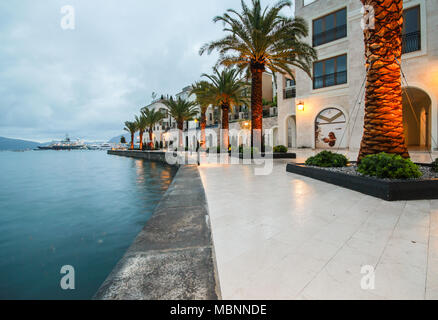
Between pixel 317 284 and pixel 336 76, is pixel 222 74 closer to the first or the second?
pixel 336 76

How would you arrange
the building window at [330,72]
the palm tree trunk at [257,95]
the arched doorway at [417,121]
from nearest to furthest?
the palm tree trunk at [257,95] → the arched doorway at [417,121] → the building window at [330,72]

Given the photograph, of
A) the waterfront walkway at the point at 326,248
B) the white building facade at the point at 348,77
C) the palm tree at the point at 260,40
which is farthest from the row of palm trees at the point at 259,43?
the waterfront walkway at the point at 326,248

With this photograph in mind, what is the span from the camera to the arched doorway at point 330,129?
53.8ft

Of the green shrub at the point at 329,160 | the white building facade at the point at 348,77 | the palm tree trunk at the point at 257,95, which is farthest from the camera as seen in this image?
the palm tree trunk at the point at 257,95

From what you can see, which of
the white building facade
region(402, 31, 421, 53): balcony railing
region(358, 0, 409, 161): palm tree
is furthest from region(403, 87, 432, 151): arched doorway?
region(358, 0, 409, 161): palm tree

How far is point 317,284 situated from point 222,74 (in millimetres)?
19723

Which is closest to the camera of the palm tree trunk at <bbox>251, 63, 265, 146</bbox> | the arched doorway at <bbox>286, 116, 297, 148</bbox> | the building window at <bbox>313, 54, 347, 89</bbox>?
the palm tree trunk at <bbox>251, 63, 265, 146</bbox>

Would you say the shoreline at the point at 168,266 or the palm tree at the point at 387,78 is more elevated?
the palm tree at the point at 387,78

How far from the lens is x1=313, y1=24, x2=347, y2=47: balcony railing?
52.6 feet

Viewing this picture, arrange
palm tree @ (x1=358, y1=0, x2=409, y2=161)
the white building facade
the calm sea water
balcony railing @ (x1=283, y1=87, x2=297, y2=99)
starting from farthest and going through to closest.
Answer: balcony railing @ (x1=283, y1=87, x2=297, y2=99) < the white building facade < palm tree @ (x1=358, y1=0, x2=409, y2=161) < the calm sea water

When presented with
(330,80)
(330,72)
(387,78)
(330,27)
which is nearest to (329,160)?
(387,78)

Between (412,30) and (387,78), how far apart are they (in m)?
12.1

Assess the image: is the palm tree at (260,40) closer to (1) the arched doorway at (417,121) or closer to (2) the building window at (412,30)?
(2) the building window at (412,30)

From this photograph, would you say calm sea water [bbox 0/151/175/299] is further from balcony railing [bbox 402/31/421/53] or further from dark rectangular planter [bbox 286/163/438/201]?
balcony railing [bbox 402/31/421/53]
